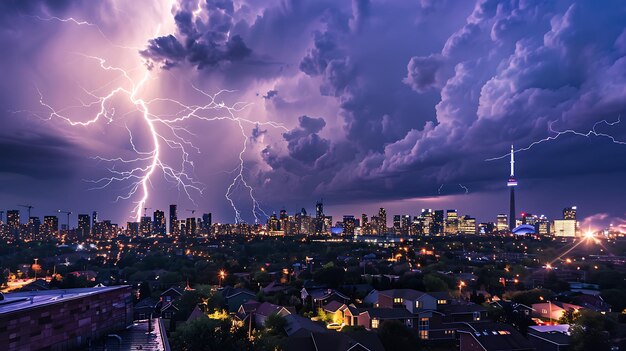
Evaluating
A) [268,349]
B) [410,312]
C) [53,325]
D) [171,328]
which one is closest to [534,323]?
[410,312]

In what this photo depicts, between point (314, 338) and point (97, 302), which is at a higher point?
point (97, 302)

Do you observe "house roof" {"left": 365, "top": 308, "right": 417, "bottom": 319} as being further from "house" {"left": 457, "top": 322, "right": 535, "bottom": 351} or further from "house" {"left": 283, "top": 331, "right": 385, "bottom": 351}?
"house" {"left": 283, "top": 331, "right": 385, "bottom": 351}

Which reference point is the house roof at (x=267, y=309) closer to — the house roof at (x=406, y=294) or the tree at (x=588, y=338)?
the house roof at (x=406, y=294)

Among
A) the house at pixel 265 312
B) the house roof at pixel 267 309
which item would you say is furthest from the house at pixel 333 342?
the house roof at pixel 267 309

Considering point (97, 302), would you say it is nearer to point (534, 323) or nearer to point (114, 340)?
point (114, 340)

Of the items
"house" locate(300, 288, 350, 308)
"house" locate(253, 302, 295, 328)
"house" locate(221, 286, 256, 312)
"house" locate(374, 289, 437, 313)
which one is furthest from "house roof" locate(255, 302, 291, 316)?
"house" locate(374, 289, 437, 313)

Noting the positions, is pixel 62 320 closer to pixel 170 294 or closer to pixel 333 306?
pixel 333 306

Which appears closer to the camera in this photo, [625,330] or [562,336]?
[562,336]
